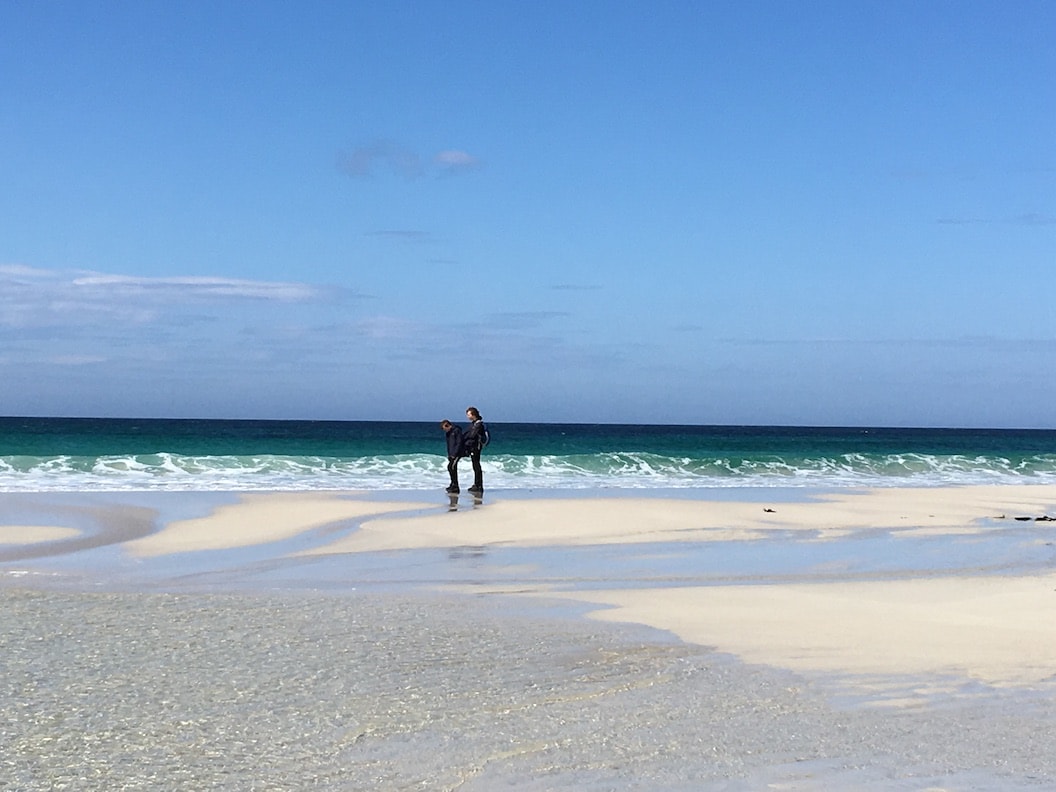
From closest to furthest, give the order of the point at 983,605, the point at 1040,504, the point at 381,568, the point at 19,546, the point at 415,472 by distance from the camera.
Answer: the point at 983,605, the point at 381,568, the point at 19,546, the point at 1040,504, the point at 415,472

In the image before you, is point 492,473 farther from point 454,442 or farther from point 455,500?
point 455,500

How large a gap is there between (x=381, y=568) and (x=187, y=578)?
1894 mm

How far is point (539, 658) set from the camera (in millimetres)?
7102

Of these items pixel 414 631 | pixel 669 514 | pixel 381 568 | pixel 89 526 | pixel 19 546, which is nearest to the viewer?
pixel 414 631

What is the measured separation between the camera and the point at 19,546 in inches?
523

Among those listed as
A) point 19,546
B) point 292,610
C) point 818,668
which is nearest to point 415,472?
point 19,546

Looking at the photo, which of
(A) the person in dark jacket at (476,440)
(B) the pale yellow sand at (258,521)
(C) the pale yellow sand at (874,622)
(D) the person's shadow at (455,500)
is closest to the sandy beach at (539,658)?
(C) the pale yellow sand at (874,622)

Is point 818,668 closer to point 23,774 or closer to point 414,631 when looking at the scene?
point 414,631

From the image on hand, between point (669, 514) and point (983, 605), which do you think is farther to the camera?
point (669, 514)

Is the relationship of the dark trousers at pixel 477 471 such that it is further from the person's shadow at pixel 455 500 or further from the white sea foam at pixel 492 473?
the white sea foam at pixel 492 473

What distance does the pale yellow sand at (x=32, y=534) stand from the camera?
1389 cm

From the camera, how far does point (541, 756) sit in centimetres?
507

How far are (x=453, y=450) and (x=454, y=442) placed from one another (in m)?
0.18

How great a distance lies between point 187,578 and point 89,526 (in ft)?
18.7
